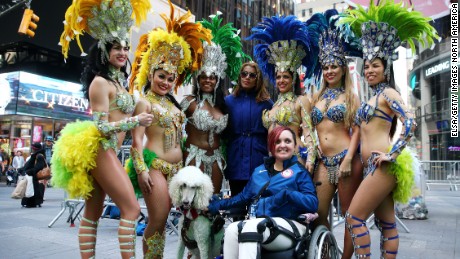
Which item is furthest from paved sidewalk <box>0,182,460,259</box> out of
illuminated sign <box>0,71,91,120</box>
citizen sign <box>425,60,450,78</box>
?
citizen sign <box>425,60,450,78</box>

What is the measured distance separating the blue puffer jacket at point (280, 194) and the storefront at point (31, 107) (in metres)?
19.7

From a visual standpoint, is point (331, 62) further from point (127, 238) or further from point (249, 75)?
point (127, 238)

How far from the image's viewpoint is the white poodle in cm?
356

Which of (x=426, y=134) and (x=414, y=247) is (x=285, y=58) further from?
(x=426, y=134)

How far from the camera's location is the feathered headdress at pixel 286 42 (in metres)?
4.31

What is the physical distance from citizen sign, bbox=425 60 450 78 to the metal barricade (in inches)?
311

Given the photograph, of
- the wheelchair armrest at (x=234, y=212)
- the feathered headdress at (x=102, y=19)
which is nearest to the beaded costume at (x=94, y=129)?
the feathered headdress at (x=102, y=19)

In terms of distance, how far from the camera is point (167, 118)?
3852 millimetres

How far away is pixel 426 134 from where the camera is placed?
23.4 metres

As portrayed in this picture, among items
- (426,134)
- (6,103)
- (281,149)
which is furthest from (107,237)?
(426,134)

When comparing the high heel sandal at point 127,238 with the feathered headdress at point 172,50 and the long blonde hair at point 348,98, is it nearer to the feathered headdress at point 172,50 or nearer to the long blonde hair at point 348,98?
the feathered headdress at point 172,50

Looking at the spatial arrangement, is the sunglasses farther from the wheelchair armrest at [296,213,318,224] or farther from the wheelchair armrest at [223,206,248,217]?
the wheelchair armrest at [296,213,318,224]

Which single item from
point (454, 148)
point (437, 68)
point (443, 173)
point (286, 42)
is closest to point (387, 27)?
point (286, 42)

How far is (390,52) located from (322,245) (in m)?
1.96
